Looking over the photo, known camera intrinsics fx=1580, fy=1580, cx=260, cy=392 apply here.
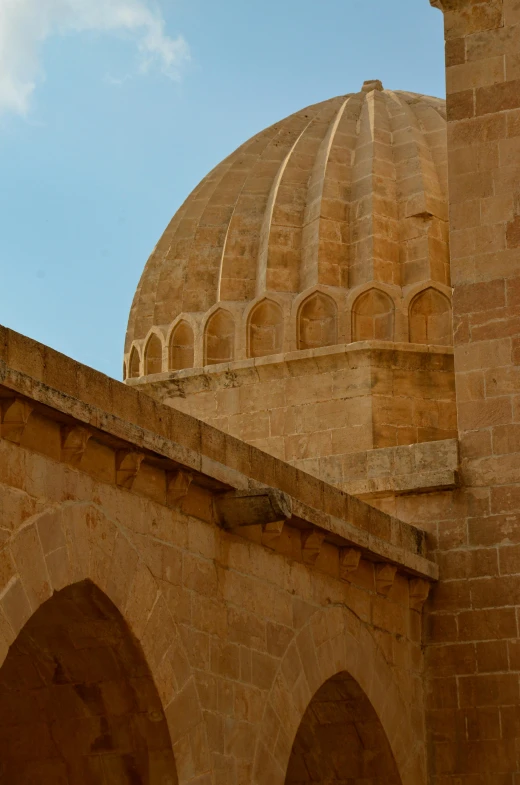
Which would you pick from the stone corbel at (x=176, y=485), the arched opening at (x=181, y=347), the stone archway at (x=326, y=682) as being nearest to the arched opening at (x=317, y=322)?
the arched opening at (x=181, y=347)

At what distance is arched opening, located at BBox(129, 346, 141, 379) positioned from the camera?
15.7 m

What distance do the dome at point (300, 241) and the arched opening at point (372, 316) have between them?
1cm

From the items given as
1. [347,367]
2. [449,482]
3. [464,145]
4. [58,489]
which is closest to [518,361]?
[449,482]

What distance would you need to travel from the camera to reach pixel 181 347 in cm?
1531

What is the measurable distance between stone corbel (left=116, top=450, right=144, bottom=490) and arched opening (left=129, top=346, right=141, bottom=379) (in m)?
7.43

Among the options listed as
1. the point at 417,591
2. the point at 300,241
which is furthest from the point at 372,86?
the point at 417,591

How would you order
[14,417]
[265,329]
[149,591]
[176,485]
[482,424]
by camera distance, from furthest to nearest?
[265,329]
[482,424]
[176,485]
[149,591]
[14,417]

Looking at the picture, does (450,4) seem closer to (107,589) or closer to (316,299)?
(316,299)

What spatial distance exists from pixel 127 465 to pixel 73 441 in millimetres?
505

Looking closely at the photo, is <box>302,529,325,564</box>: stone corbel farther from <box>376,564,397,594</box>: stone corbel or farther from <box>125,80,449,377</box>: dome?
<box>125,80,449,377</box>: dome

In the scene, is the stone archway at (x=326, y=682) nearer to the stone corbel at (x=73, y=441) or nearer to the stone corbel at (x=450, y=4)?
the stone corbel at (x=73, y=441)

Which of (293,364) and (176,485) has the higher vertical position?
(293,364)

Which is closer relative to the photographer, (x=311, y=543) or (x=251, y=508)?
(x=251, y=508)

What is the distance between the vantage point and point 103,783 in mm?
8602
